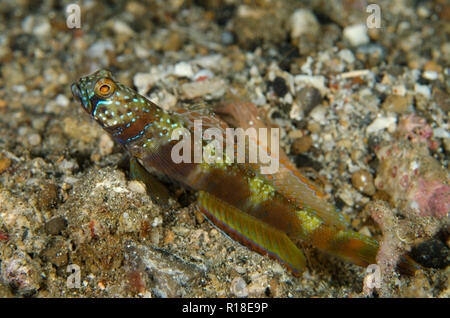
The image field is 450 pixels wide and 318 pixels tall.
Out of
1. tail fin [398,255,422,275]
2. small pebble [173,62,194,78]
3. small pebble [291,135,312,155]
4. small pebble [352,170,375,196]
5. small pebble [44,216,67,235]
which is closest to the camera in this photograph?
tail fin [398,255,422,275]

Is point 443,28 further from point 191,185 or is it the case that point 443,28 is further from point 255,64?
point 191,185

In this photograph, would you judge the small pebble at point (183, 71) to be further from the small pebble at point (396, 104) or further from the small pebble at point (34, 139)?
the small pebble at point (396, 104)

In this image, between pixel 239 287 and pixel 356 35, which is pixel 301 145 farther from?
pixel 356 35

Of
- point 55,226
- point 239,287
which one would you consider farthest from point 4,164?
point 239,287

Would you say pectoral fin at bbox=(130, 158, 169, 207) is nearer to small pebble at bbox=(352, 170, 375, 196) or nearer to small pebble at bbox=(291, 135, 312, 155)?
small pebble at bbox=(291, 135, 312, 155)

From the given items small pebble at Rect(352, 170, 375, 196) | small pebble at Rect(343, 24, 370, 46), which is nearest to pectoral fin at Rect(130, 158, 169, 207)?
small pebble at Rect(352, 170, 375, 196)

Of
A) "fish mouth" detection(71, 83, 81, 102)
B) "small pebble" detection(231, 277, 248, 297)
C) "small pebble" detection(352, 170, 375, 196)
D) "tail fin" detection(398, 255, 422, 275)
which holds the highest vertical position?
"fish mouth" detection(71, 83, 81, 102)
